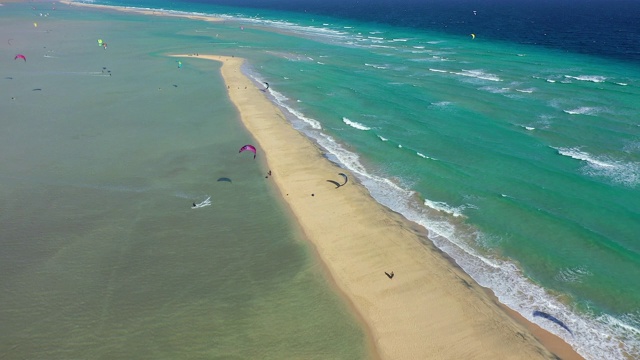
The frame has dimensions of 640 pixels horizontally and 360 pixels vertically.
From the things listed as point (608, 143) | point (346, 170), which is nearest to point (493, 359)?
point (346, 170)

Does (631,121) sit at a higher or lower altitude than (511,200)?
higher

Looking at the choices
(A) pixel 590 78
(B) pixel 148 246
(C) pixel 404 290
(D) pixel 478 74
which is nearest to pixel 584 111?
(A) pixel 590 78

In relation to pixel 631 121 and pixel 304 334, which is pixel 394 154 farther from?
pixel 631 121

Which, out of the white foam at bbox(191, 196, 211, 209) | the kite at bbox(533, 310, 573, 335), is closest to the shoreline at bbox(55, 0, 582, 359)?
the kite at bbox(533, 310, 573, 335)

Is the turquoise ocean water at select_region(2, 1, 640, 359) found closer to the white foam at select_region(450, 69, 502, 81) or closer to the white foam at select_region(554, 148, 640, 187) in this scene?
the white foam at select_region(554, 148, 640, 187)

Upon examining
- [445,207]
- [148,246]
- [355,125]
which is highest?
[355,125]

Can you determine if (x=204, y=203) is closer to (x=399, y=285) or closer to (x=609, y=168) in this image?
(x=399, y=285)

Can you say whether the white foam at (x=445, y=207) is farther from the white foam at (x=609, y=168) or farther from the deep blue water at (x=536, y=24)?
the deep blue water at (x=536, y=24)
